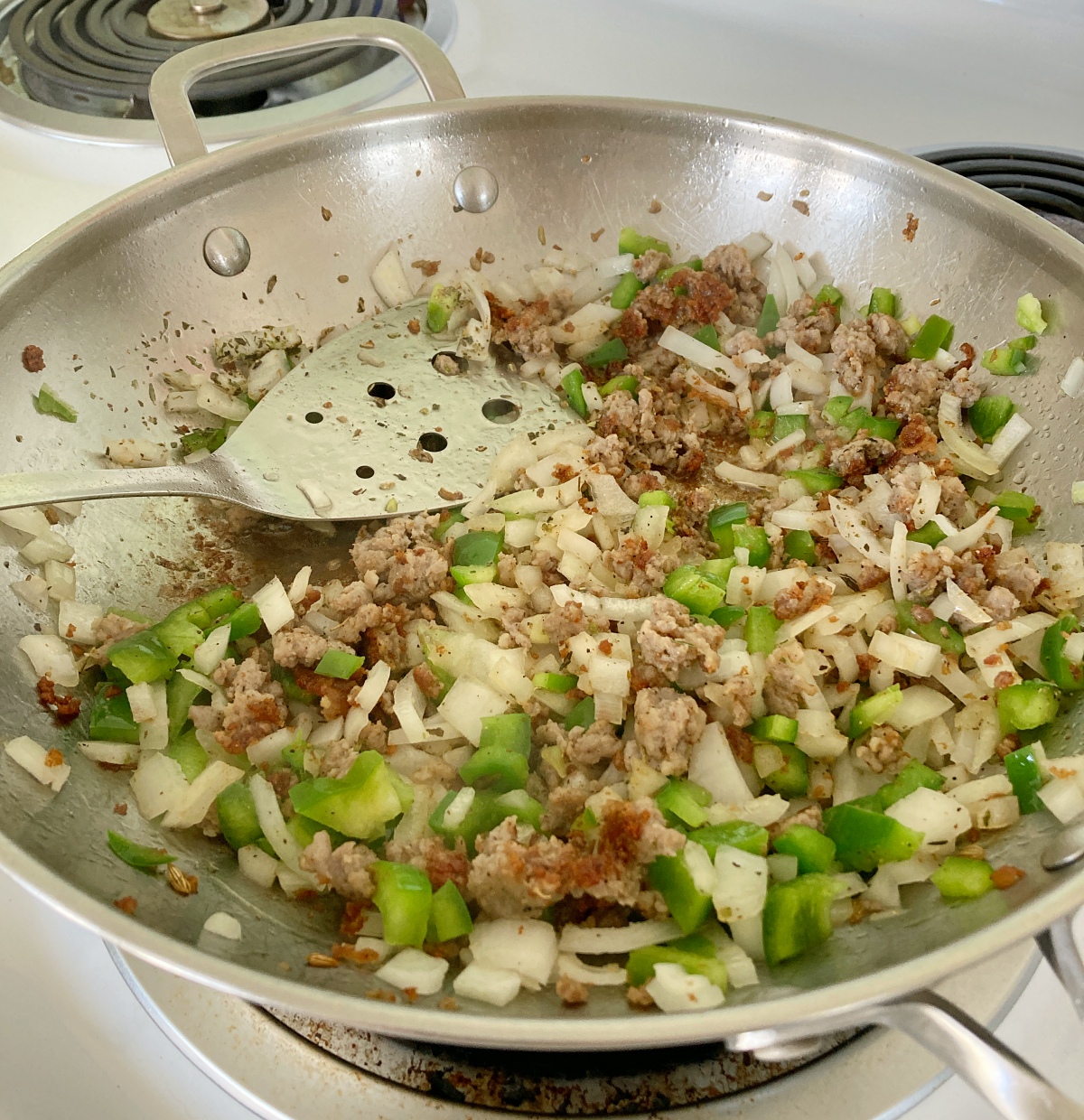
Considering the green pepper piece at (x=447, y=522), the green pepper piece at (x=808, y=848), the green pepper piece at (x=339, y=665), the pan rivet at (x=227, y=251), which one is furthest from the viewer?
the pan rivet at (x=227, y=251)

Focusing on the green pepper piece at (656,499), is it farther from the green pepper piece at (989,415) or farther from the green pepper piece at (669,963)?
the green pepper piece at (669,963)

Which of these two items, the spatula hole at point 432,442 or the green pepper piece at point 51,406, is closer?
the green pepper piece at point 51,406

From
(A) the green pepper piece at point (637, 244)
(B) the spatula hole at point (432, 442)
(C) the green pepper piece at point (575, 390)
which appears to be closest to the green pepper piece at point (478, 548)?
(B) the spatula hole at point (432, 442)

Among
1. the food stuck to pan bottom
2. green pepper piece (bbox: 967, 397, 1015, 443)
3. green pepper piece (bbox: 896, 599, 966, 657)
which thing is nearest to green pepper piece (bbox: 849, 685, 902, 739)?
the food stuck to pan bottom

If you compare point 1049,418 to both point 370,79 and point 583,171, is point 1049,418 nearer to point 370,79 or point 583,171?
point 583,171

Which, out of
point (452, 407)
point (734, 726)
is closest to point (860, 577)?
point (734, 726)
